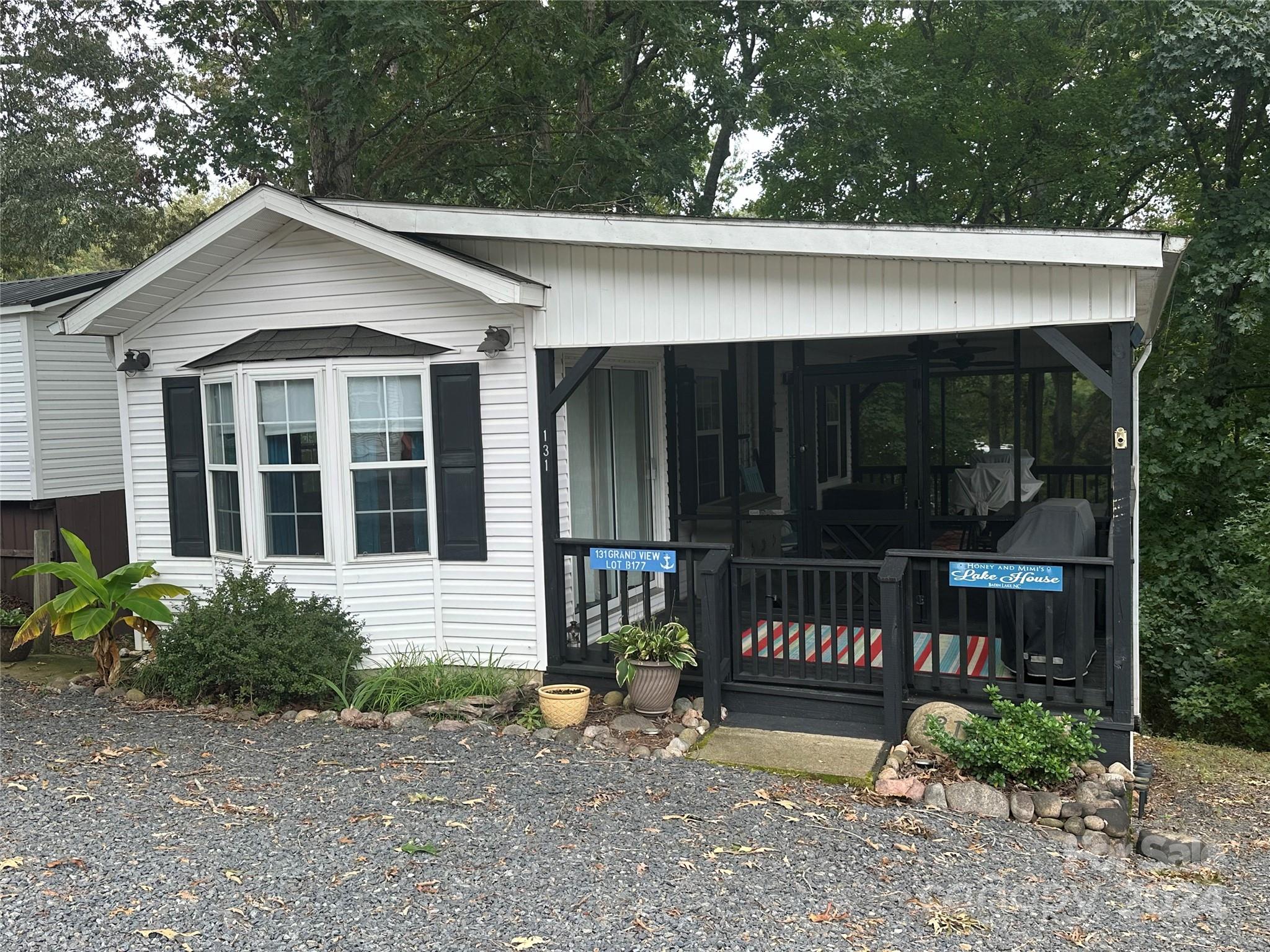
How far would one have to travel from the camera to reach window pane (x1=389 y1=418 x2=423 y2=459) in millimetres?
6746

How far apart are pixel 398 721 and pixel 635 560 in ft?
5.85

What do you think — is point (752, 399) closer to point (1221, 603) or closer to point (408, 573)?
point (408, 573)

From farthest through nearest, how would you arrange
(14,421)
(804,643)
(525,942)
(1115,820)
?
1. (14,421)
2. (804,643)
3. (1115,820)
4. (525,942)

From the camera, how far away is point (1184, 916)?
402cm

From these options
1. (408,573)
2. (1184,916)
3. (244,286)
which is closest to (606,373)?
(408,573)

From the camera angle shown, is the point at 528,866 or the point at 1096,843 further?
the point at 1096,843

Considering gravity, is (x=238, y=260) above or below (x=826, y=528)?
above

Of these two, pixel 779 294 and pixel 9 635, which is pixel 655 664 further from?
pixel 9 635

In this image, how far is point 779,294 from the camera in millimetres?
5965

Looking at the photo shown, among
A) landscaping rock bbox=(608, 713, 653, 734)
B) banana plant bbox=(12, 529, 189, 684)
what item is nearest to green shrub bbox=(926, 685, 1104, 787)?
landscaping rock bbox=(608, 713, 653, 734)

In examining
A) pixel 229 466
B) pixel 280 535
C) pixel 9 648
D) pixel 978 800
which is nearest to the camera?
pixel 978 800

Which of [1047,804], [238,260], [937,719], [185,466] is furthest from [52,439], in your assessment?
[1047,804]

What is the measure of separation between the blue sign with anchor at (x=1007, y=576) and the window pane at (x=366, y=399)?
149 inches

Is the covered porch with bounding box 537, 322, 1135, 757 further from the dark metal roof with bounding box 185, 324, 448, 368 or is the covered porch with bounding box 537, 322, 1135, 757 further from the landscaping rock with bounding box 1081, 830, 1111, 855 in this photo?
the dark metal roof with bounding box 185, 324, 448, 368
